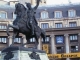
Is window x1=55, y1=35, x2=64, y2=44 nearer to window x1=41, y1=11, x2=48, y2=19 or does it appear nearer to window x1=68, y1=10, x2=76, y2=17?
window x1=68, y1=10, x2=76, y2=17

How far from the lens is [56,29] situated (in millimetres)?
78312

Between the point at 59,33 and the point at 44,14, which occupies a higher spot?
the point at 44,14

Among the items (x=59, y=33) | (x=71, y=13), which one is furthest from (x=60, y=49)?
(x=71, y=13)

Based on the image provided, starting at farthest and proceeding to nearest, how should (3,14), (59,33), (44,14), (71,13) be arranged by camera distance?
(44,14) → (3,14) → (71,13) → (59,33)

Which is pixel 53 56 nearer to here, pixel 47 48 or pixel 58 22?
pixel 47 48

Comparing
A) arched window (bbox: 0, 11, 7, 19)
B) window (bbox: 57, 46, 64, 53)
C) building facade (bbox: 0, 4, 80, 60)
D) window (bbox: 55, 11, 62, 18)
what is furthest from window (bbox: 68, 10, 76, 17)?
arched window (bbox: 0, 11, 7, 19)

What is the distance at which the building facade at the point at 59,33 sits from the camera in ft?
255

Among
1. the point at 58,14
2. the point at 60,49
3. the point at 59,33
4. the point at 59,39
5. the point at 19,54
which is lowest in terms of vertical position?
the point at 60,49

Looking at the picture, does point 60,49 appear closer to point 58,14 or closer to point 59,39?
point 59,39

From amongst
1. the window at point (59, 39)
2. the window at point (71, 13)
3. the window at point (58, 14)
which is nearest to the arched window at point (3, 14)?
the window at point (58, 14)

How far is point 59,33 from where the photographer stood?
78.9 meters

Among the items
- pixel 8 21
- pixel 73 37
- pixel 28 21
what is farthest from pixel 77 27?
pixel 28 21

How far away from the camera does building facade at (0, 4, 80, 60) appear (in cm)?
7769

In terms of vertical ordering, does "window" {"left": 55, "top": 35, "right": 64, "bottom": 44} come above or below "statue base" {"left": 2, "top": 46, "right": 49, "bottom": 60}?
below
